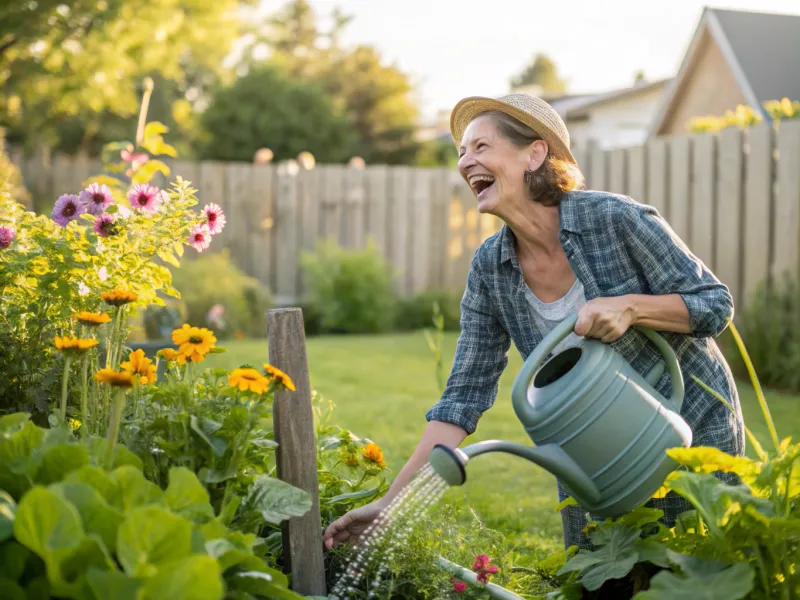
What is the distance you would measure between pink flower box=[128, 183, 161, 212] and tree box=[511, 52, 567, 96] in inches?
2257

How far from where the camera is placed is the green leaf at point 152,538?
3.79ft

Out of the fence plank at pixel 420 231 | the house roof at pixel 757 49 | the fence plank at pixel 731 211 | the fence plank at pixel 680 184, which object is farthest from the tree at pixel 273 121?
the fence plank at pixel 731 211

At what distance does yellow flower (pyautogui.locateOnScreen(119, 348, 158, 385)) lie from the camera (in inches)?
61.9

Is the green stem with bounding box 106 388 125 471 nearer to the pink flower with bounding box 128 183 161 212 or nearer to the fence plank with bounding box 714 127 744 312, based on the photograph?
the pink flower with bounding box 128 183 161 212

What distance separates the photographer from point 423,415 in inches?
183

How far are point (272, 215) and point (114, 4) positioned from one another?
12.3 ft

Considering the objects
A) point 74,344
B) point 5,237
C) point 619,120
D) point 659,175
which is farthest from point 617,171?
point 619,120

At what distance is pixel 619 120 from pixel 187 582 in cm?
2163

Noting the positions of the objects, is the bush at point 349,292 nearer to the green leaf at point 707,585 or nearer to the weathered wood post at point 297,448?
the weathered wood post at point 297,448

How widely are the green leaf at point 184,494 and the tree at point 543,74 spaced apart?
5811 cm

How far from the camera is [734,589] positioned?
1309mm

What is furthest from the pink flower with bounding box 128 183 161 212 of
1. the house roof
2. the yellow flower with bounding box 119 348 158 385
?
the house roof

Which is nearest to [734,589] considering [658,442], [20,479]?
[658,442]

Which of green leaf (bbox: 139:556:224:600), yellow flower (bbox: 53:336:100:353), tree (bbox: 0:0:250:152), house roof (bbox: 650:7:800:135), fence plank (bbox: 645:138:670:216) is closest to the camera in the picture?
green leaf (bbox: 139:556:224:600)
